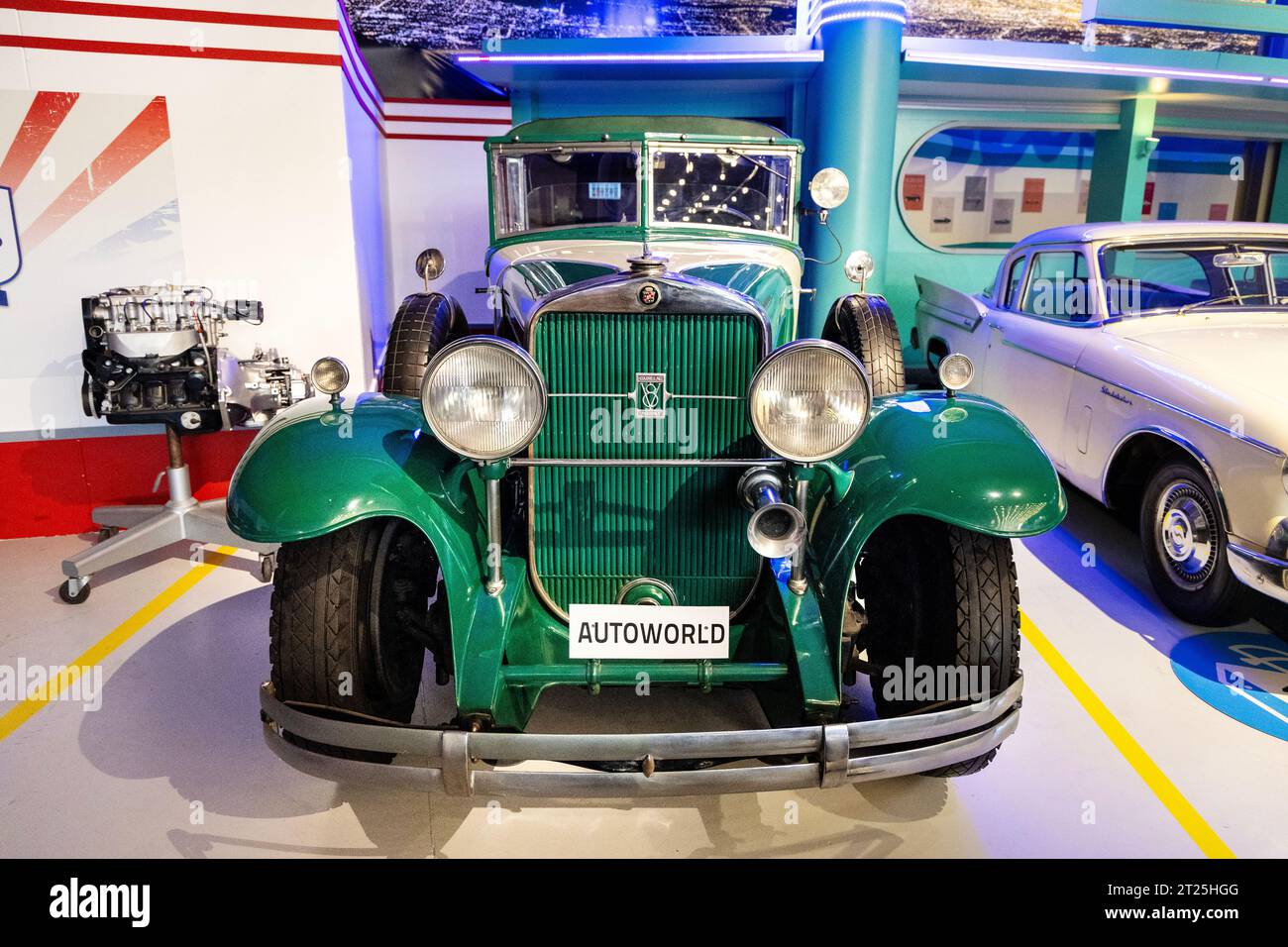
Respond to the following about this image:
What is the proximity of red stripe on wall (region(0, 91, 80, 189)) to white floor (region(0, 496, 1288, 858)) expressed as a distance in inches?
94.5

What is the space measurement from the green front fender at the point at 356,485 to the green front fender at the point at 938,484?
38.6 inches

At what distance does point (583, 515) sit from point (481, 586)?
35cm

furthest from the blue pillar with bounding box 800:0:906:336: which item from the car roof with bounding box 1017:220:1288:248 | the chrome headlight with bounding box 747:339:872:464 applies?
the chrome headlight with bounding box 747:339:872:464

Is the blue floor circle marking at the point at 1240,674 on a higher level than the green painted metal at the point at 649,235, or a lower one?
lower

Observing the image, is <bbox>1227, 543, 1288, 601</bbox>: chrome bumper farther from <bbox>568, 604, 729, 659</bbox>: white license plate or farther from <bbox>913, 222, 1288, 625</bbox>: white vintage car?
<bbox>568, 604, 729, 659</bbox>: white license plate

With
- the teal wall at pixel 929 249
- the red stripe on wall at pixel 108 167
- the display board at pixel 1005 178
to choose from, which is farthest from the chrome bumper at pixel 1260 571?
the display board at pixel 1005 178

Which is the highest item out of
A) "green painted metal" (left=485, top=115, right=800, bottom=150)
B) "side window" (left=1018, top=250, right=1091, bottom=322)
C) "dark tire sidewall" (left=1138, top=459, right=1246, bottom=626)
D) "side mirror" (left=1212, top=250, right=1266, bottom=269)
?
"green painted metal" (left=485, top=115, right=800, bottom=150)

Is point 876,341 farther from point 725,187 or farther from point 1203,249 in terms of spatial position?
point 1203,249

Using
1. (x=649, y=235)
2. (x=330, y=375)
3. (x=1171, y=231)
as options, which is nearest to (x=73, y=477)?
(x=330, y=375)

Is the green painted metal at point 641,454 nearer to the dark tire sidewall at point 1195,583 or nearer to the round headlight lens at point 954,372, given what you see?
the round headlight lens at point 954,372

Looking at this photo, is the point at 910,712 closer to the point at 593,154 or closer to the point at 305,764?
the point at 305,764

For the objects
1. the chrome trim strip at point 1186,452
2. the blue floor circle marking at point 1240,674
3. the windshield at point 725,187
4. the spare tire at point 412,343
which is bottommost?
the blue floor circle marking at point 1240,674

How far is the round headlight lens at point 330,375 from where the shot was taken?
92.8 inches

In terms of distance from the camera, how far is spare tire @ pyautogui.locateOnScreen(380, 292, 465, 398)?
4023 millimetres
